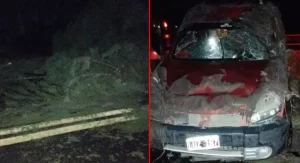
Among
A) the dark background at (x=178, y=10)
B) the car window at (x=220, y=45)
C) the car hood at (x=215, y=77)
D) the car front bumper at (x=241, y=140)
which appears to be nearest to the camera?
the car front bumper at (x=241, y=140)

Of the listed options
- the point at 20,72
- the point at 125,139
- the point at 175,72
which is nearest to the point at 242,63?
the point at 175,72

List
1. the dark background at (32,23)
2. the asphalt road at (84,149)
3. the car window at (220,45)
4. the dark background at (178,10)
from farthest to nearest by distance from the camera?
1. the dark background at (178,10)
2. the dark background at (32,23)
3. the car window at (220,45)
4. the asphalt road at (84,149)

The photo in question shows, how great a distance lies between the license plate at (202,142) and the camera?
3543 mm

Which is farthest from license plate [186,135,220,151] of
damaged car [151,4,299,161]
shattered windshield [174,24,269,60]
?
shattered windshield [174,24,269,60]

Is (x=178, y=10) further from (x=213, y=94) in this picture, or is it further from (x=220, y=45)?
(x=213, y=94)

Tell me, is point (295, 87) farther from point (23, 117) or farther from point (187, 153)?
point (23, 117)

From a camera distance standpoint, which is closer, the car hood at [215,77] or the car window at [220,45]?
the car hood at [215,77]

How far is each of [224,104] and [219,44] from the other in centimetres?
151

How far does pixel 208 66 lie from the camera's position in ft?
14.7

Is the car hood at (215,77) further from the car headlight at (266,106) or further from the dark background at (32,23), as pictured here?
the dark background at (32,23)

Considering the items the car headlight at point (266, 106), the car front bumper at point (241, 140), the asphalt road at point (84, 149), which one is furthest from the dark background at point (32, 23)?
the car headlight at point (266, 106)

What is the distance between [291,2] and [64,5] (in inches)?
616

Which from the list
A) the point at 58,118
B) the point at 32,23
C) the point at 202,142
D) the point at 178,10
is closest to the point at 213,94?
the point at 202,142

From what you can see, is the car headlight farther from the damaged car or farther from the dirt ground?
the dirt ground
